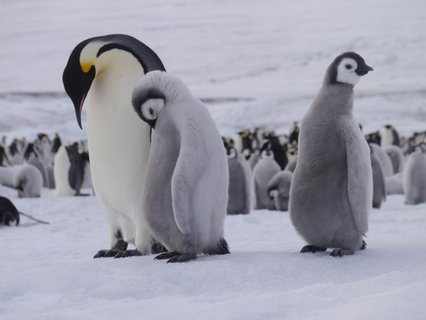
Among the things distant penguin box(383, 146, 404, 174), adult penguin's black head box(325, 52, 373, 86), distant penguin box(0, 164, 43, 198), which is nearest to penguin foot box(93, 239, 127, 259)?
adult penguin's black head box(325, 52, 373, 86)

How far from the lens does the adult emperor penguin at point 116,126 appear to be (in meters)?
2.57

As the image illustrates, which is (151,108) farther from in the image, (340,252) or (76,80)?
(340,252)

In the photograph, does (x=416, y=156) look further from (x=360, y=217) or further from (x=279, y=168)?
(x=360, y=217)

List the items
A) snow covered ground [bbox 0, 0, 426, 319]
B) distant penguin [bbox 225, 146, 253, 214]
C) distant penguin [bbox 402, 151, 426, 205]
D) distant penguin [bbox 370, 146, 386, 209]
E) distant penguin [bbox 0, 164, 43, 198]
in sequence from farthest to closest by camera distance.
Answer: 1. distant penguin [bbox 0, 164, 43, 198]
2. distant penguin [bbox 402, 151, 426, 205]
3. distant penguin [bbox 370, 146, 386, 209]
4. distant penguin [bbox 225, 146, 253, 214]
5. snow covered ground [bbox 0, 0, 426, 319]

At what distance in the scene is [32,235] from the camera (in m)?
4.35

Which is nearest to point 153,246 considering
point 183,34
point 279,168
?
point 279,168

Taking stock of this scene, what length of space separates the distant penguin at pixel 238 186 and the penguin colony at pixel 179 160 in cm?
266

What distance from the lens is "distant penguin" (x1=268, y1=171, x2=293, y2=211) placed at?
18.1 ft

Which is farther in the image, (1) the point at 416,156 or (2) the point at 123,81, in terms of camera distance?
(1) the point at 416,156

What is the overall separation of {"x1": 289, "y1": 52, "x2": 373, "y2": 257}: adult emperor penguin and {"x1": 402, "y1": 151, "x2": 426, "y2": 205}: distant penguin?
146 inches

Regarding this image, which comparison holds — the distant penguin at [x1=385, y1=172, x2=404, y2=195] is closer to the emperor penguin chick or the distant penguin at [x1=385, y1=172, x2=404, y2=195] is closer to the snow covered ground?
the snow covered ground

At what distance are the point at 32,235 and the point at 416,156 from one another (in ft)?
10.3

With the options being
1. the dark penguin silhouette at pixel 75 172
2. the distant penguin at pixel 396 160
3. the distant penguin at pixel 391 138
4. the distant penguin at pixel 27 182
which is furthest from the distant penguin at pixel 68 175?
the distant penguin at pixel 391 138

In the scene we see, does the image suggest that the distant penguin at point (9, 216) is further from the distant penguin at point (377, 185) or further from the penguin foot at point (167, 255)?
the penguin foot at point (167, 255)
